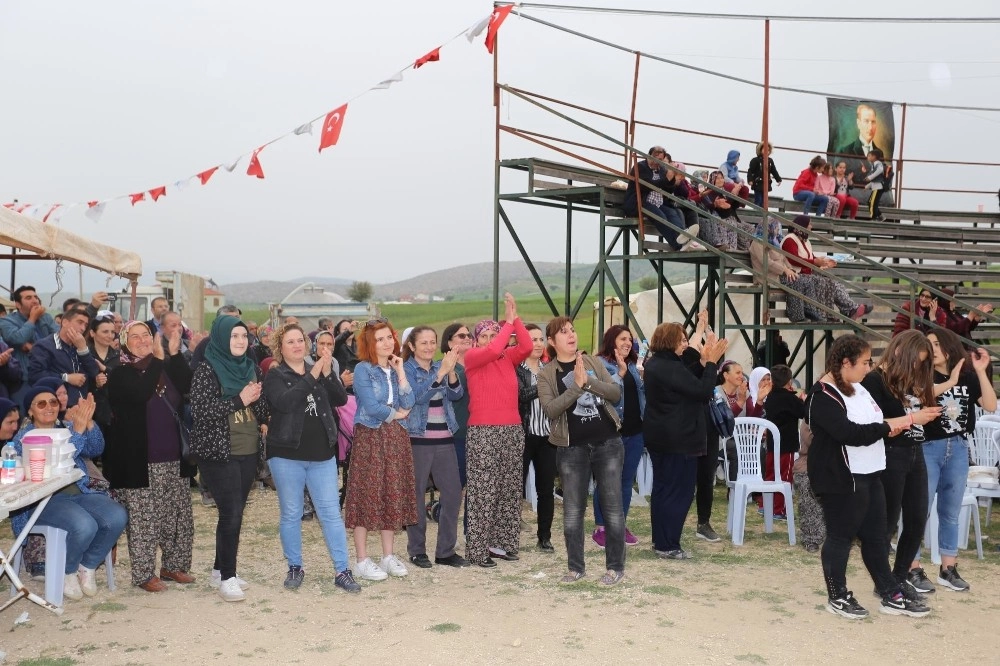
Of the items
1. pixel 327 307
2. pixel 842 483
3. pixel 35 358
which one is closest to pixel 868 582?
pixel 842 483

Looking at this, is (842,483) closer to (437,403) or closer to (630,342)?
(630,342)

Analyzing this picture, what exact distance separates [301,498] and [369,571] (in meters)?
0.69

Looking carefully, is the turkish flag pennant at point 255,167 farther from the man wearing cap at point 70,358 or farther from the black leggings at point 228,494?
the black leggings at point 228,494

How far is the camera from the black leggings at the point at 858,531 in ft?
17.4

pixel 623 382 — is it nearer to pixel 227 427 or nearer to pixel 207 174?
pixel 227 427

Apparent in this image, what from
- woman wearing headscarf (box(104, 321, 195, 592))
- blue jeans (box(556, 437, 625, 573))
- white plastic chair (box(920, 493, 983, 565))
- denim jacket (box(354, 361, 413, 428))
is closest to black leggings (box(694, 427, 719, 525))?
white plastic chair (box(920, 493, 983, 565))

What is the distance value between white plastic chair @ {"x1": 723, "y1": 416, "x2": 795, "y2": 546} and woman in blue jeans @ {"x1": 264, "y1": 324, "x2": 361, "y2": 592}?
3.04m

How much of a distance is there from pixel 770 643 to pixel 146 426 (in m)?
3.78

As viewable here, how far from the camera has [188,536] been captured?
6301 millimetres

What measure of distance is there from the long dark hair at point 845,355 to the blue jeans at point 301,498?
300cm

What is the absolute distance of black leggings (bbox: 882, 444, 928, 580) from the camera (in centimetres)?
553

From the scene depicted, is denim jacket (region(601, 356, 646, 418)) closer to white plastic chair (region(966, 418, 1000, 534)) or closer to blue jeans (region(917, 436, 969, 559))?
blue jeans (region(917, 436, 969, 559))

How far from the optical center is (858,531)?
5.39 m

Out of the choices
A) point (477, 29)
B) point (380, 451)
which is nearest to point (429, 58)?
point (477, 29)
